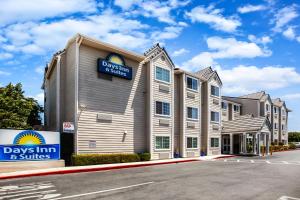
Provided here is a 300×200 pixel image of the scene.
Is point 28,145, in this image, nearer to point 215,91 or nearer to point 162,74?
point 162,74

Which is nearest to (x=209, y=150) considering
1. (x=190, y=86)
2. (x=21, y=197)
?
(x=190, y=86)

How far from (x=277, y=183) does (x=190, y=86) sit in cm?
2030

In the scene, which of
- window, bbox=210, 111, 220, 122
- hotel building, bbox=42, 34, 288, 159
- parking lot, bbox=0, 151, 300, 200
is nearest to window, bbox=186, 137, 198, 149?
hotel building, bbox=42, 34, 288, 159

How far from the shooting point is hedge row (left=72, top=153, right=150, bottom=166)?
20.5 m

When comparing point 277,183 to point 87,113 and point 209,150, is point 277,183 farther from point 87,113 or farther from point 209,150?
point 209,150

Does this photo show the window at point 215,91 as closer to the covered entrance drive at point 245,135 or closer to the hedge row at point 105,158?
the covered entrance drive at point 245,135

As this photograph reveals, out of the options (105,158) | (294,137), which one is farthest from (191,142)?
(294,137)

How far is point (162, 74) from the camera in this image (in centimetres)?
2909

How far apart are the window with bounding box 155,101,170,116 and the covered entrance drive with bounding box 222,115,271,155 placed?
13.7 metres

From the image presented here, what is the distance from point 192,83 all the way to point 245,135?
11.1 metres

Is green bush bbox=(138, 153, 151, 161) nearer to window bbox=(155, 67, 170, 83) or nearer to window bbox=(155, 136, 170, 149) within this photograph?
window bbox=(155, 136, 170, 149)

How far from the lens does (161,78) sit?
28938 millimetres

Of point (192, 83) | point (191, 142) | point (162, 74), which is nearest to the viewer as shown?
point (162, 74)

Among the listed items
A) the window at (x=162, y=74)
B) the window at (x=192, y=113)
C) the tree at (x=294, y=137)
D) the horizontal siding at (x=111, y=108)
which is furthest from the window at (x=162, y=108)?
the tree at (x=294, y=137)
